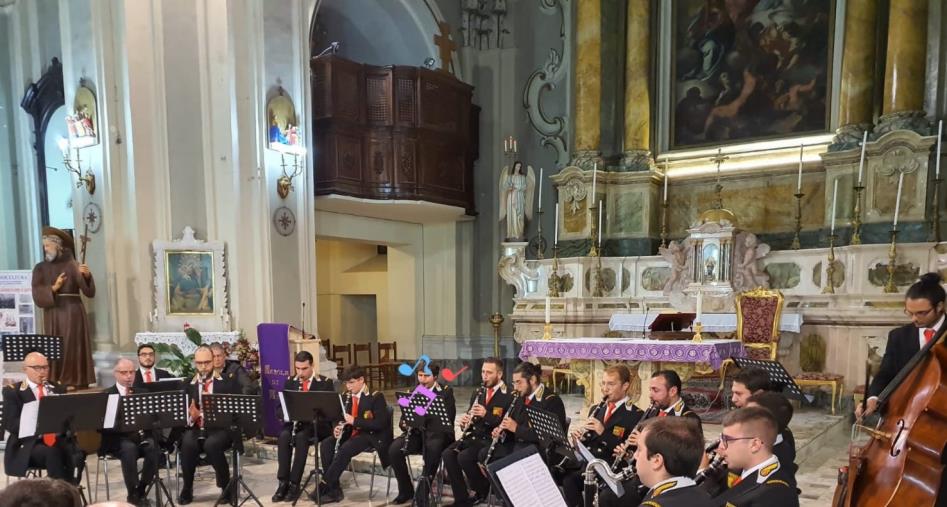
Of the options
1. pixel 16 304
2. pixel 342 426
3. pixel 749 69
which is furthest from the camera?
pixel 749 69

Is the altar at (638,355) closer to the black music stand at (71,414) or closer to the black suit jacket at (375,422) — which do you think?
the black suit jacket at (375,422)

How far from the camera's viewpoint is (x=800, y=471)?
19.8ft

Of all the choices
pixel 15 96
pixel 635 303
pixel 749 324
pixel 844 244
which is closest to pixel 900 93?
pixel 844 244

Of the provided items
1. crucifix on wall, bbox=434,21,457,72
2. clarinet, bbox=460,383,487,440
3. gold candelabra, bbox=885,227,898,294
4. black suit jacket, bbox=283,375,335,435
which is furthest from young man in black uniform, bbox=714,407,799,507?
crucifix on wall, bbox=434,21,457,72

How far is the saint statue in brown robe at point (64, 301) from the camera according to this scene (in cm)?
820

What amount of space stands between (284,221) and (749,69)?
7739mm

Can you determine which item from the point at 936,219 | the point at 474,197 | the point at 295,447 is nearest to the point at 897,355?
the point at 295,447

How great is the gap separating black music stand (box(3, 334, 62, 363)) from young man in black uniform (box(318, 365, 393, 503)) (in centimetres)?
395

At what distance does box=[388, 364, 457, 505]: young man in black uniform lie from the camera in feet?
17.5

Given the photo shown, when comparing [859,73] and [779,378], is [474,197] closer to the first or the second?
[859,73]

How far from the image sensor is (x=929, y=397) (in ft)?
9.26

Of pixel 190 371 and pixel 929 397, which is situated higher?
pixel 929 397

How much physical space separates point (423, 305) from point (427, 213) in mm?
2211

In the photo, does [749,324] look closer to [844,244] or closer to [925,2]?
[844,244]
